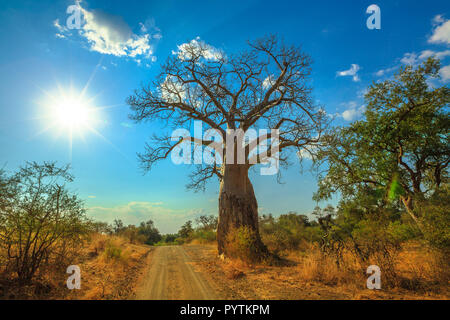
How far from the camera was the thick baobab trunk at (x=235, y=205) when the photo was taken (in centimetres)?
770

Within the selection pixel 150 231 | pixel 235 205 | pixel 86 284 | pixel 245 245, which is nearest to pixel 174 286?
pixel 86 284

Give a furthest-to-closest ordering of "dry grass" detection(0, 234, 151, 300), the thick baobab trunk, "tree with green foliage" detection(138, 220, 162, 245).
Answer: "tree with green foliage" detection(138, 220, 162, 245) < the thick baobab trunk < "dry grass" detection(0, 234, 151, 300)

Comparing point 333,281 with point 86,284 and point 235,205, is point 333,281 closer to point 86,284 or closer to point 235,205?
point 235,205

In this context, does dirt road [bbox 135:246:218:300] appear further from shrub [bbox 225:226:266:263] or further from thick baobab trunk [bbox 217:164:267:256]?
thick baobab trunk [bbox 217:164:267:256]

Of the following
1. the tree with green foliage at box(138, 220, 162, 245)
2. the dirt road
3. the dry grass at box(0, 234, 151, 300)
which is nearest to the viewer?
the dry grass at box(0, 234, 151, 300)

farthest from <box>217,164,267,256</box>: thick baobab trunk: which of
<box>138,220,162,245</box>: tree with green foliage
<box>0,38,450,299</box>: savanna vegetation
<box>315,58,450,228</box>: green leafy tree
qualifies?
<box>138,220,162,245</box>: tree with green foliage

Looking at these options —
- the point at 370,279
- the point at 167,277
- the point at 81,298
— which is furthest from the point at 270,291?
the point at 81,298

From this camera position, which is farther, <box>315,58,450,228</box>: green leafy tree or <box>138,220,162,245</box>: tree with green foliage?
<box>138,220,162,245</box>: tree with green foliage

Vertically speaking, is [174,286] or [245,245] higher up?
[245,245]

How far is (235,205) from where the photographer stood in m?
7.91

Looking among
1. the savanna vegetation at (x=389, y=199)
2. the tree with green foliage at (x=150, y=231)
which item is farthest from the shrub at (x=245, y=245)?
the tree with green foliage at (x=150, y=231)

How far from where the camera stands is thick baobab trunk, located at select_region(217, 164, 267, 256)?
7.70 meters

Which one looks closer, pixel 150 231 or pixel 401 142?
pixel 401 142

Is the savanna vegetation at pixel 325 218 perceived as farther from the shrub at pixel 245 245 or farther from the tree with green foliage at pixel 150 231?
the tree with green foliage at pixel 150 231
